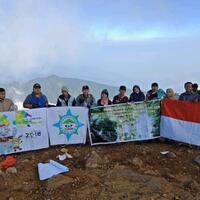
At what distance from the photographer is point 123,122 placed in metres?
12.5

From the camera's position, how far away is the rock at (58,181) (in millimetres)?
9484

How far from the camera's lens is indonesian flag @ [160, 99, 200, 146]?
12.2m

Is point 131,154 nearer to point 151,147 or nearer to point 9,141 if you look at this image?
point 151,147

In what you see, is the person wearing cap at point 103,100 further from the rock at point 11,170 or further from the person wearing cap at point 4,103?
the rock at point 11,170

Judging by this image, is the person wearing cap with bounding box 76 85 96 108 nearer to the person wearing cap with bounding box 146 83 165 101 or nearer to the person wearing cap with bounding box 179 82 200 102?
the person wearing cap with bounding box 146 83 165 101

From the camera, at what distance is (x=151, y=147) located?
475 inches

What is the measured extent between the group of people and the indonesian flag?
11.6 inches

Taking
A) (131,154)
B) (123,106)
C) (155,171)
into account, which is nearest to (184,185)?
(155,171)

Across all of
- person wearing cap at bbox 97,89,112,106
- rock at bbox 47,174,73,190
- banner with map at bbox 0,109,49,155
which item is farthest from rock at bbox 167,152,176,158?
banner with map at bbox 0,109,49,155

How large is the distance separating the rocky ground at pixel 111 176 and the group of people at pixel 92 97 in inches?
57.2

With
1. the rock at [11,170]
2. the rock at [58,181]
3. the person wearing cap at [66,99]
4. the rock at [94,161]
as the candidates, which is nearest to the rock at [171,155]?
the rock at [94,161]

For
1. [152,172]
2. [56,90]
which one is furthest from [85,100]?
[56,90]

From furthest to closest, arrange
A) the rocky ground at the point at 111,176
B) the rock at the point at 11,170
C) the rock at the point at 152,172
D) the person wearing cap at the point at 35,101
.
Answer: the person wearing cap at the point at 35,101 < the rock at the point at 11,170 < the rock at the point at 152,172 < the rocky ground at the point at 111,176

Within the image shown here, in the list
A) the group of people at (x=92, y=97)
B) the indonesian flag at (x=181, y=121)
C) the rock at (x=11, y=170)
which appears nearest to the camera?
the rock at (x=11, y=170)
